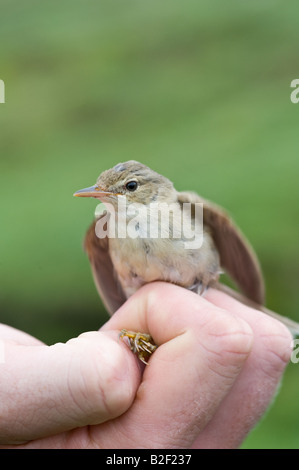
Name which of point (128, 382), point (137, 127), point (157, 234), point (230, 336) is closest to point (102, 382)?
point (128, 382)

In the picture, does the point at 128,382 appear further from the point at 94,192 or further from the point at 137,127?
the point at 137,127

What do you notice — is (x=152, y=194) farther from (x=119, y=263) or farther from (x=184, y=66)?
(x=184, y=66)

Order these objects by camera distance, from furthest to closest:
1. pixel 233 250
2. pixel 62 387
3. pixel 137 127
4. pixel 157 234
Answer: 1. pixel 137 127
2. pixel 233 250
3. pixel 157 234
4. pixel 62 387

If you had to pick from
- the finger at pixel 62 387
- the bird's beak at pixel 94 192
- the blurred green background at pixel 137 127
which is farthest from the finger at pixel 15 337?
the blurred green background at pixel 137 127

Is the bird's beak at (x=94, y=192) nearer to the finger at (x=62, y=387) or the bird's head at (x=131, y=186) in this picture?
the bird's head at (x=131, y=186)

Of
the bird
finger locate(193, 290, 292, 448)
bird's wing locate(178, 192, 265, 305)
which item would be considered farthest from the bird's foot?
bird's wing locate(178, 192, 265, 305)

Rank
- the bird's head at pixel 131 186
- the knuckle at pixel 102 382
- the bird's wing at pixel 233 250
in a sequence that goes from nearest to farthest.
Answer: the knuckle at pixel 102 382, the bird's head at pixel 131 186, the bird's wing at pixel 233 250

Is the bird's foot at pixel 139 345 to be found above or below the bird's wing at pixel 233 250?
below
